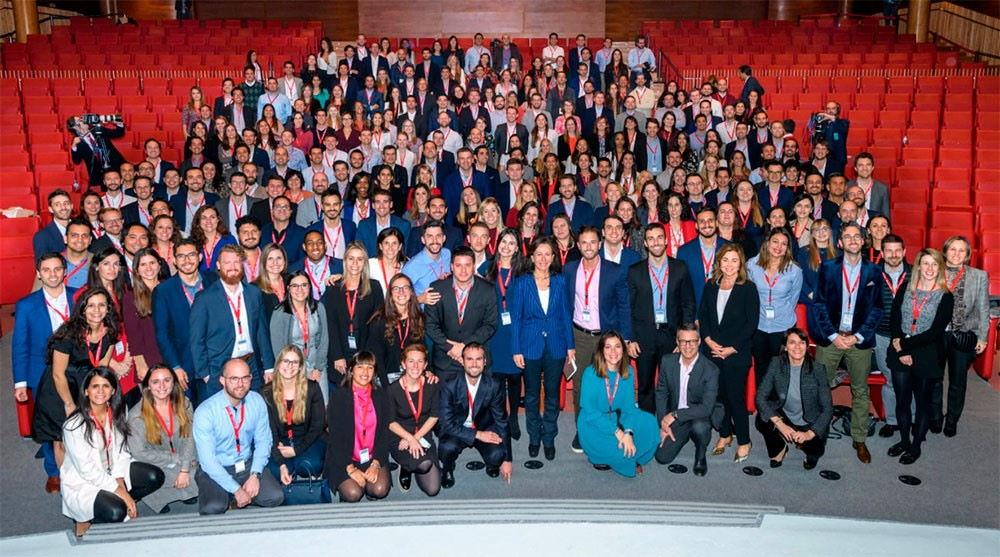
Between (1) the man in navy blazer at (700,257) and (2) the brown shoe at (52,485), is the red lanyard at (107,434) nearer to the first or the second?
(2) the brown shoe at (52,485)

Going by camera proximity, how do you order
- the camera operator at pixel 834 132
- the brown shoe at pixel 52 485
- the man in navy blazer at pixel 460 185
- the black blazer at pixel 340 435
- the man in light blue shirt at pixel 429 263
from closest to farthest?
the black blazer at pixel 340 435 < the brown shoe at pixel 52 485 < the man in light blue shirt at pixel 429 263 < the man in navy blazer at pixel 460 185 < the camera operator at pixel 834 132

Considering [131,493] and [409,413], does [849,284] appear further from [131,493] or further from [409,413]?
[131,493]

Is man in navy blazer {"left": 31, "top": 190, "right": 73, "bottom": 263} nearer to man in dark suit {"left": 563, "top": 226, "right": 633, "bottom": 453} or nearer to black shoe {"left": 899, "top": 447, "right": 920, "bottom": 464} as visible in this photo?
man in dark suit {"left": 563, "top": 226, "right": 633, "bottom": 453}

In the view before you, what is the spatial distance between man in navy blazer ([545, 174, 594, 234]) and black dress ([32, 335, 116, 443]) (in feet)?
11.7

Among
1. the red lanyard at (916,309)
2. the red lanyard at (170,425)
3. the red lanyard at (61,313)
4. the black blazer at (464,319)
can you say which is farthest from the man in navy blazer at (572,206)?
the red lanyard at (61,313)

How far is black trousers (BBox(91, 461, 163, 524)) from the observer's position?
4.18m

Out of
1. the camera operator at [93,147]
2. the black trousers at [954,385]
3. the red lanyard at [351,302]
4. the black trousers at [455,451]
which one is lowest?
the black trousers at [455,451]

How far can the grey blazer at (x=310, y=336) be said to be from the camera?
16.2ft

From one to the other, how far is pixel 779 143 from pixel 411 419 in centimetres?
542

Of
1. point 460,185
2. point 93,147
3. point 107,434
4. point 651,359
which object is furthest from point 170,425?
point 93,147

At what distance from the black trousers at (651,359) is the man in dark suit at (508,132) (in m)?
3.94

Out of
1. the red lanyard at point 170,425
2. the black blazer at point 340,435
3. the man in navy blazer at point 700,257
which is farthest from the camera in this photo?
the man in navy blazer at point 700,257

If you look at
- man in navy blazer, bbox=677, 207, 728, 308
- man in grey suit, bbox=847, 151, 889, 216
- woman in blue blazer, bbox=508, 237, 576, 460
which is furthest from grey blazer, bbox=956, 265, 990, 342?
woman in blue blazer, bbox=508, 237, 576, 460

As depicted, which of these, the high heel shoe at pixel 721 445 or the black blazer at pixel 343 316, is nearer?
the black blazer at pixel 343 316
